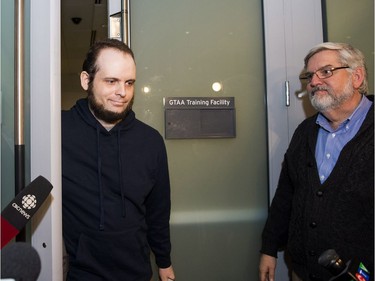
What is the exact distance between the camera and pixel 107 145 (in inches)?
69.3

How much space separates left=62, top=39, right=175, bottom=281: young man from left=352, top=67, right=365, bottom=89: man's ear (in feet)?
3.80

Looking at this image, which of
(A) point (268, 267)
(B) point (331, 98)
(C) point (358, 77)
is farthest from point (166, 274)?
(C) point (358, 77)

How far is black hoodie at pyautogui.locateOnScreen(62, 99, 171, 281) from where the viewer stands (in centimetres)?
164

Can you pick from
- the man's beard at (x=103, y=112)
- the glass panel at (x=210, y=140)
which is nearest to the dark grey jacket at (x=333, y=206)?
the glass panel at (x=210, y=140)

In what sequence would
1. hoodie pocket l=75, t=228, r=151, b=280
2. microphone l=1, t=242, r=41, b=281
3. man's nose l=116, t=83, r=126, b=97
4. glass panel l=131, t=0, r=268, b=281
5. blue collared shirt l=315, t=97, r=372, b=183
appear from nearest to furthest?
1. microphone l=1, t=242, r=41, b=281
2. hoodie pocket l=75, t=228, r=151, b=280
3. man's nose l=116, t=83, r=126, b=97
4. blue collared shirt l=315, t=97, r=372, b=183
5. glass panel l=131, t=0, r=268, b=281

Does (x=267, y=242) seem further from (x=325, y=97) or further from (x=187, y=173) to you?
(x=325, y=97)

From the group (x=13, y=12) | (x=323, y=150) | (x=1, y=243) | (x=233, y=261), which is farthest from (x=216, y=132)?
(x=1, y=243)

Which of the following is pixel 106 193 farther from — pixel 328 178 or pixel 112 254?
pixel 328 178

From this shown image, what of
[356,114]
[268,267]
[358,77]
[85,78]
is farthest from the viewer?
[268,267]

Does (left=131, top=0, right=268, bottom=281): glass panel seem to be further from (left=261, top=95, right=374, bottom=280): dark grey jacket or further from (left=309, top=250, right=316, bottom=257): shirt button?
(left=309, top=250, right=316, bottom=257): shirt button

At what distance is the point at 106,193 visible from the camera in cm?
170

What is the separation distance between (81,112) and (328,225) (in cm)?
134

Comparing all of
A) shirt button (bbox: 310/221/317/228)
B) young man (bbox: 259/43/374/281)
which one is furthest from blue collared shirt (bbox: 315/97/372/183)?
shirt button (bbox: 310/221/317/228)

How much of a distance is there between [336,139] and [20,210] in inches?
61.2
